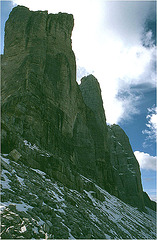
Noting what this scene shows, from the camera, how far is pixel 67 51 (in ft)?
120

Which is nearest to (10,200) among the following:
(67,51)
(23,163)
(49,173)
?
(23,163)

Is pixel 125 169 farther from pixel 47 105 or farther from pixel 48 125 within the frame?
pixel 48 125

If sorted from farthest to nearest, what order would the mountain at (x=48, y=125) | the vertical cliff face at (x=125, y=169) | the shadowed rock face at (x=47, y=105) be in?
the vertical cliff face at (x=125, y=169)
the shadowed rock face at (x=47, y=105)
the mountain at (x=48, y=125)

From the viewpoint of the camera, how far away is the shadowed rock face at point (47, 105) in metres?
17.5

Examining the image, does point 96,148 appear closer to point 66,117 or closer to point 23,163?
point 66,117

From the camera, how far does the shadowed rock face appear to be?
1753 cm

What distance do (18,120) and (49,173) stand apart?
6694 millimetres

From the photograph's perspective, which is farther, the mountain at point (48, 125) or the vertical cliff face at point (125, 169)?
the vertical cliff face at point (125, 169)

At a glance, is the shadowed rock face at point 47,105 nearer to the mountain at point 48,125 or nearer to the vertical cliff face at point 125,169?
the mountain at point 48,125

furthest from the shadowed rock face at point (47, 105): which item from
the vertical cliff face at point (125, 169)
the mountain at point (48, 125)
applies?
the vertical cliff face at point (125, 169)

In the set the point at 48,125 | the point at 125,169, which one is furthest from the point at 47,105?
the point at 125,169

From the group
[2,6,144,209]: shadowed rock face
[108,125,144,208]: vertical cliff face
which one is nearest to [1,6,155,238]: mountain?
[2,6,144,209]: shadowed rock face

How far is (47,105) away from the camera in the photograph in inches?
1051

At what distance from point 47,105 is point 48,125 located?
3.66 m
